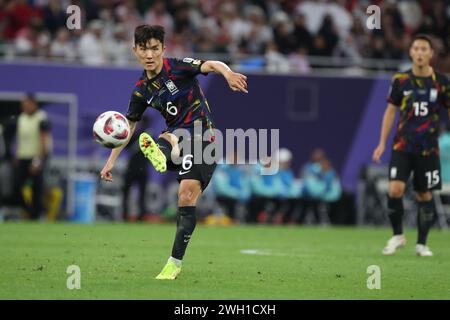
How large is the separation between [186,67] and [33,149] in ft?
39.9

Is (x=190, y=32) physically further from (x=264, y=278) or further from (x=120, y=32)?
(x=264, y=278)

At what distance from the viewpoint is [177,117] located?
1074 centimetres

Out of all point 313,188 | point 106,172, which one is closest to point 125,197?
point 313,188

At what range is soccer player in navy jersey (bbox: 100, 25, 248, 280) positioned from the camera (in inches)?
413

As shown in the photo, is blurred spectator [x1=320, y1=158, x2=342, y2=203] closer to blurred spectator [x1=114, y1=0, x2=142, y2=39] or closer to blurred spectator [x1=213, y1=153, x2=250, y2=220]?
blurred spectator [x1=213, y1=153, x2=250, y2=220]

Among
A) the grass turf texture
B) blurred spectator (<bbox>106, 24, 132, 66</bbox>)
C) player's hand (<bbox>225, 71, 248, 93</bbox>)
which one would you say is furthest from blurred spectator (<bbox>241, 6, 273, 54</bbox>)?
A: player's hand (<bbox>225, 71, 248, 93</bbox>)

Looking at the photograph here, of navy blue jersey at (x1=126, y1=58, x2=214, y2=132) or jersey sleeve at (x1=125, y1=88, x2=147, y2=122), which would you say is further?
jersey sleeve at (x1=125, y1=88, x2=147, y2=122)

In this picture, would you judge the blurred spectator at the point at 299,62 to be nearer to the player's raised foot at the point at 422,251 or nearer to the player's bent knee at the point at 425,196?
the player's bent knee at the point at 425,196

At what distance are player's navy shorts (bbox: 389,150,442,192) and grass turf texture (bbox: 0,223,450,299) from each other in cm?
105

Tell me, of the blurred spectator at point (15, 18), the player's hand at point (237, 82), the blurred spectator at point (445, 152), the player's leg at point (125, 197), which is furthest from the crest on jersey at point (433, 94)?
the blurred spectator at point (15, 18)

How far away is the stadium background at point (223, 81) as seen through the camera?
24250 mm

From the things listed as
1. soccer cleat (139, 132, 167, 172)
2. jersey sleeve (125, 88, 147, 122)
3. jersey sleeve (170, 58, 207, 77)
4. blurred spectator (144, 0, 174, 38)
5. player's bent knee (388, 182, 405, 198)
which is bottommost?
player's bent knee (388, 182, 405, 198)

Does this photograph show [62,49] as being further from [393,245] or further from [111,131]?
[111,131]
